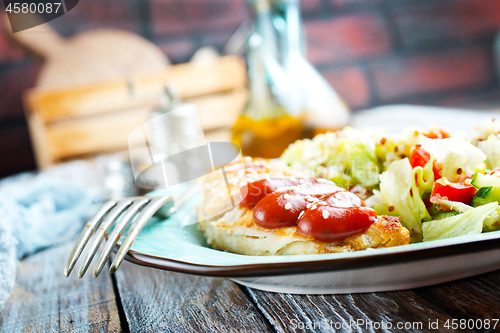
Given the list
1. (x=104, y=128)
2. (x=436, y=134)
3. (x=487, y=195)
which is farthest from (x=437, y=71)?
(x=487, y=195)

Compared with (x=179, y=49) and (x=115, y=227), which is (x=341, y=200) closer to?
(x=115, y=227)

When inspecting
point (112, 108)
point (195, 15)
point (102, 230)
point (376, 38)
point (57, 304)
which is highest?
point (195, 15)

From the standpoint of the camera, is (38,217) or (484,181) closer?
(484,181)

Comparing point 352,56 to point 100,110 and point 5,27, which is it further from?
point 5,27

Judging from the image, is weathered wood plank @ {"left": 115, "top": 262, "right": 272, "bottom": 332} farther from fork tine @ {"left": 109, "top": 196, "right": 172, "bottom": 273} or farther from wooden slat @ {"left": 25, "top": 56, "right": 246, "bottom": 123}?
wooden slat @ {"left": 25, "top": 56, "right": 246, "bottom": 123}

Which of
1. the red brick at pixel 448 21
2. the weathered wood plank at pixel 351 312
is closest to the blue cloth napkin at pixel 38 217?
the weathered wood plank at pixel 351 312

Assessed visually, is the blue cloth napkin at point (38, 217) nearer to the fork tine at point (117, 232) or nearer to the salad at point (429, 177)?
the fork tine at point (117, 232)
